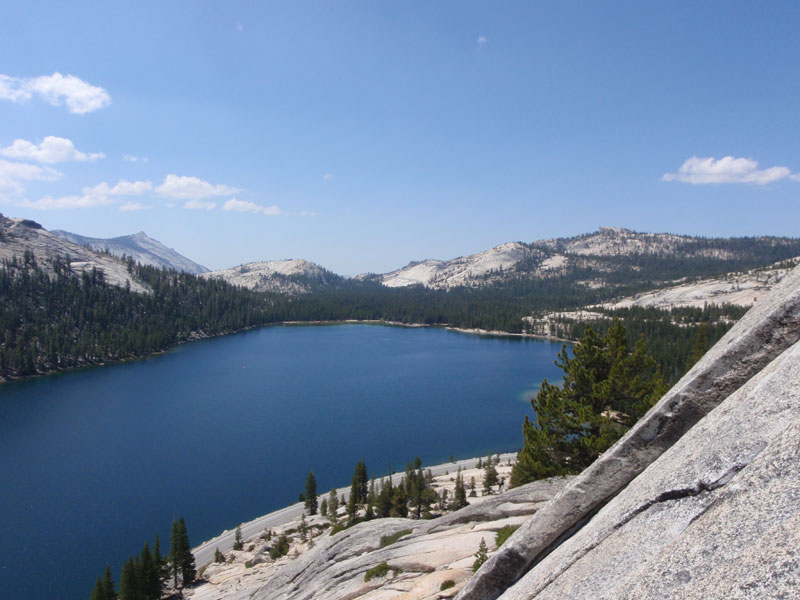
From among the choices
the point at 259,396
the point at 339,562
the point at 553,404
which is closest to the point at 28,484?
the point at 259,396

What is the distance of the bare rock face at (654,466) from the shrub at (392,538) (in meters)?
11.3

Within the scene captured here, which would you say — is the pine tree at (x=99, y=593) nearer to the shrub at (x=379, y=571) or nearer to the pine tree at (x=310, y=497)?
the pine tree at (x=310, y=497)

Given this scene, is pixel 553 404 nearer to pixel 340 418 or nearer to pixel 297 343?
pixel 340 418

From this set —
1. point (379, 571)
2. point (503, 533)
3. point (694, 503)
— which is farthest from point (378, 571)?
point (694, 503)

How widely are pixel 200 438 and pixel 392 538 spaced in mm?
61382

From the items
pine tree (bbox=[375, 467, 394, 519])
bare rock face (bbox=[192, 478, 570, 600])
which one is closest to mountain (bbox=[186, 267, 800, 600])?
bare rock face (bbox=[192, 478, 570, 600])

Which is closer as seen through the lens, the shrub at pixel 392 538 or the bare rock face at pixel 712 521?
the bare rock face at pixel 712 521

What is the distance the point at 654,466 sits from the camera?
22.1ft

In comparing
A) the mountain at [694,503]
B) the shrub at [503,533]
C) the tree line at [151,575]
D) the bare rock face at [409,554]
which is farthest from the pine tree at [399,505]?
the mountain at [694,503]

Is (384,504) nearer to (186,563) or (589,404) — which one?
A: (186,563)

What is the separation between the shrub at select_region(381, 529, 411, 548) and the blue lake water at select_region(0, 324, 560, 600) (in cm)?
3560

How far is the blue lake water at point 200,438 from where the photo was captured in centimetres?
4681

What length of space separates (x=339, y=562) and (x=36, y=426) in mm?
83330

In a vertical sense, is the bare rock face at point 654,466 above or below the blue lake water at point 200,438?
above
